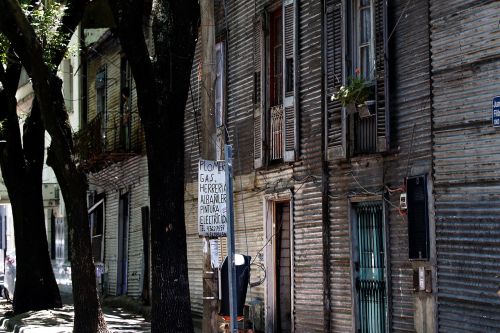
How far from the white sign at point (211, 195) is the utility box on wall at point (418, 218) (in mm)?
3481

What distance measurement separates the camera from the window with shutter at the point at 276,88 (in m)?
16.1

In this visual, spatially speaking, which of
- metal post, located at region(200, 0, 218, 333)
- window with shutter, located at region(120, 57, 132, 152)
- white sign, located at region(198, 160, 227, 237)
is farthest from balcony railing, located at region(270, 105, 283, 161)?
→ window with shutter, located at region(120, 57, 132, 152)

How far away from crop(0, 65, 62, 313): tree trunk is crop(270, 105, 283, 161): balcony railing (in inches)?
258

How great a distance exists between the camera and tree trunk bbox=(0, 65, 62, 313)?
2047cm

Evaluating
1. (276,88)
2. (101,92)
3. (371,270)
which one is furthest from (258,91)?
(101,92)

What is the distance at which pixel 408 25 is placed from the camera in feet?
41.9

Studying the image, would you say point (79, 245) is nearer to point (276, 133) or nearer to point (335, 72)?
point (276, 133)

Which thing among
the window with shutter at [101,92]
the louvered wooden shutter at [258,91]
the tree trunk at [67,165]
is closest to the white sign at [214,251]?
the tree trunk at [67,165]

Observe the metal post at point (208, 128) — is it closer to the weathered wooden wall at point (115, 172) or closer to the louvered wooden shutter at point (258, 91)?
the louvered wooden shutter at point (258, 91)

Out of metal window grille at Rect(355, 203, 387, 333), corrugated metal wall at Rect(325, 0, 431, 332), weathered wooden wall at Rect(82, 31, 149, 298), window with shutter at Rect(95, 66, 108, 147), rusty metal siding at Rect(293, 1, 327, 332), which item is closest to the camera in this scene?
corrugated metal wall at Rect(325, 0, 431, 332)

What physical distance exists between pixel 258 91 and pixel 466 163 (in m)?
6.56

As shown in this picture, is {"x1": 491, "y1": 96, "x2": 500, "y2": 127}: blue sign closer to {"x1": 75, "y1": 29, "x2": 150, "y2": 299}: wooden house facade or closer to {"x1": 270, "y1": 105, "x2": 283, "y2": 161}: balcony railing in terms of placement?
{"x1": 270, "y1": 105, "x2": 283, "y2": 161}: balcony railing

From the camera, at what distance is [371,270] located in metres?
13.8

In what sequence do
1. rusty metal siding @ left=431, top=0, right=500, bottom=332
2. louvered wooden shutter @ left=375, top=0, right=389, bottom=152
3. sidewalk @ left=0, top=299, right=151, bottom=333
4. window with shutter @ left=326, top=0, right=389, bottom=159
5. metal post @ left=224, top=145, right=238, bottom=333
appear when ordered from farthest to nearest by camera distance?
sidewalk @ left=0, top=299, right=151, bottom=333 < window with shutter @ left=326, top=0, right=389, bottom=159 < louvered wooden shutter @ left=375, top=0, right=389, bottom=152 < rusty metal siding @ left=431, top=0, right=500, bottom=332 < metal post @ left=224, top=145, right=238, bottom=333
